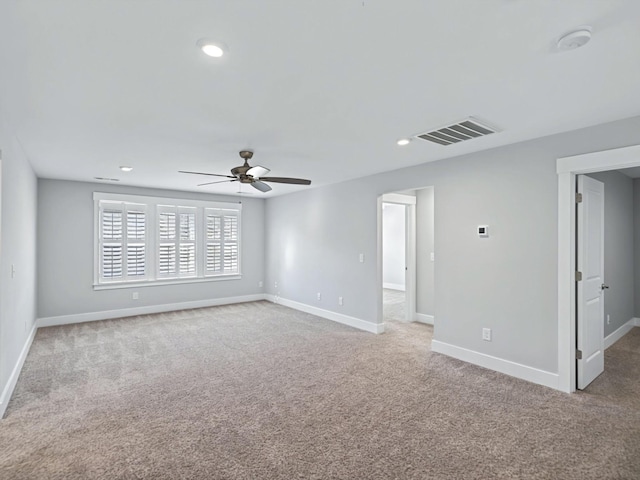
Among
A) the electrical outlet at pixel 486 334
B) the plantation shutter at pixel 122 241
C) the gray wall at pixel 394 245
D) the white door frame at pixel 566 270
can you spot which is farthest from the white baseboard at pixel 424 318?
the plantation shutter at pixel 122 241

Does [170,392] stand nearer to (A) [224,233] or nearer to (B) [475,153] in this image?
(B) [475,153]

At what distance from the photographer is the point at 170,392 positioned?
10.7ft

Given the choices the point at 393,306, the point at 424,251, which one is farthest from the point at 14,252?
the point at 393,306

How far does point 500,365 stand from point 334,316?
9.55 ft

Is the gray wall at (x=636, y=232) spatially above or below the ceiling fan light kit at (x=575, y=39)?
below

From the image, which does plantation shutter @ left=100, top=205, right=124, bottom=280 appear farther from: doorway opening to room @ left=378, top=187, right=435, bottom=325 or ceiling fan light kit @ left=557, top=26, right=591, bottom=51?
ceiling fan light kit @ left=557, top=26, right=591, bottom=51

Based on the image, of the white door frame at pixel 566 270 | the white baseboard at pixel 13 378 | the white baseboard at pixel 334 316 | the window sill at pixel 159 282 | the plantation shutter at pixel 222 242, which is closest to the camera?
the white baseboard at pixel 13 378

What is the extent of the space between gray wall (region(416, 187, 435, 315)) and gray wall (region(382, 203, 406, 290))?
12.8ft

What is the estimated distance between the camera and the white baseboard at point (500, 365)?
3.39m

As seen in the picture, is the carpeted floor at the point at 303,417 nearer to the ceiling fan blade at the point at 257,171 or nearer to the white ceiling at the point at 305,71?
the ceiling fan blade at the point at 257,171

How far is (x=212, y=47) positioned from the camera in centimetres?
185

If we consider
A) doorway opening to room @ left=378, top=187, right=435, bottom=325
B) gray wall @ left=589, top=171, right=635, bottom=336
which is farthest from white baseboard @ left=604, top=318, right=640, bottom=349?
doorway opening to room @ left=378, top=187, right=435, bottom=325

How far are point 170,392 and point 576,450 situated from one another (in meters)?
3.33

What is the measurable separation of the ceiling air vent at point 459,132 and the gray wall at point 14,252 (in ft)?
12.3
